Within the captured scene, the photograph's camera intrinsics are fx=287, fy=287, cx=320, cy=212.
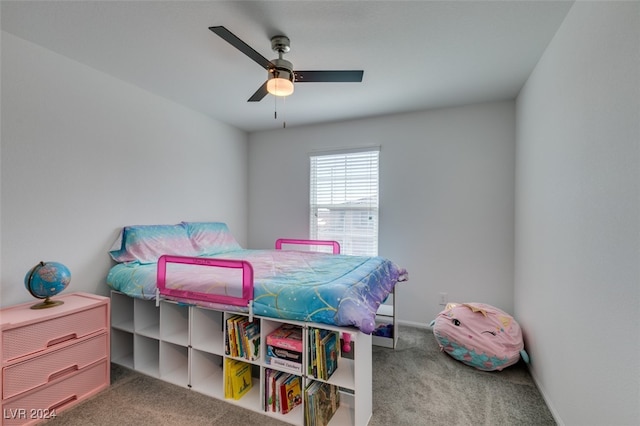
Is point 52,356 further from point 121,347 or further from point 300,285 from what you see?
point 300,285

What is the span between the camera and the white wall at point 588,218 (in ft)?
3.78

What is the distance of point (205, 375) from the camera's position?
86.8 inches

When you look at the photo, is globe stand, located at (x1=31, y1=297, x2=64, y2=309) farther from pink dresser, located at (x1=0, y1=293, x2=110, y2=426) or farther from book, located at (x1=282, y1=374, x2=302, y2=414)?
book, located at (x1=282, y1=374, x2=302, y2=414)

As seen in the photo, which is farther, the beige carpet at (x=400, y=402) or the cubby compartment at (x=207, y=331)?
the cubby compartment at (x=207, y=331)

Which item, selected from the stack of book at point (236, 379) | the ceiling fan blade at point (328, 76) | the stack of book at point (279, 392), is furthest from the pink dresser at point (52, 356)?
the ceiling fan blade at point (328, 76)

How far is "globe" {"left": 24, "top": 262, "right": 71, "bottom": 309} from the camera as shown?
1.85m

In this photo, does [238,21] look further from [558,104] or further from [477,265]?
[477,265]

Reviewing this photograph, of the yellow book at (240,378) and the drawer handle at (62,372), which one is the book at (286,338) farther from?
the drawer handle at (62,372)

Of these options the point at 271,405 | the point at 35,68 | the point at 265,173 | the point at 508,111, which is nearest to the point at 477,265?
the point at 508,111

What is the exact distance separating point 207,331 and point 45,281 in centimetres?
109

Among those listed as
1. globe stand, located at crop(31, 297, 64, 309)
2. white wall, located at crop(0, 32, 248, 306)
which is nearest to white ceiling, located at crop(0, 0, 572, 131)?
white wall, located at crop(0, 32, 248, 306)

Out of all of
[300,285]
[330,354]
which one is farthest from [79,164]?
[330,354]

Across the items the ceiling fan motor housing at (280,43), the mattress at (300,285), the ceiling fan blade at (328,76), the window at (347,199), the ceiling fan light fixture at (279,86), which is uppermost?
the ceiling fan motor housing at (280,43)

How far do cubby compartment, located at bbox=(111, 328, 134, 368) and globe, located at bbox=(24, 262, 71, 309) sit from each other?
76 centimetres
